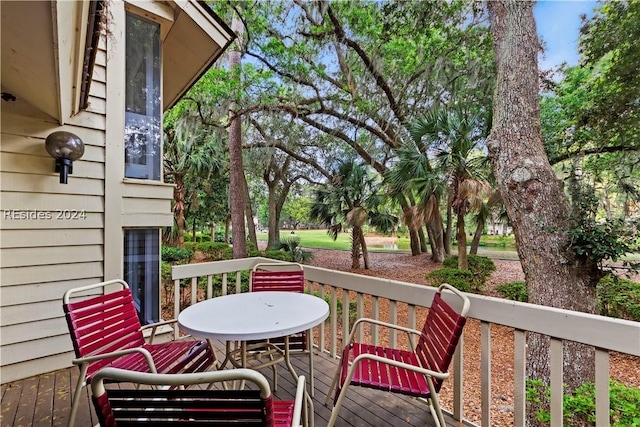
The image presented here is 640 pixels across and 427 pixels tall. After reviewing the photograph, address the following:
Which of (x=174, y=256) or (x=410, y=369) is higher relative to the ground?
(x=410, y=369)

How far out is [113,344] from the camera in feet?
6.07

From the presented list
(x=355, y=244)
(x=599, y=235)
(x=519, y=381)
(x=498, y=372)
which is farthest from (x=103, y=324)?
(x=355, y=244)

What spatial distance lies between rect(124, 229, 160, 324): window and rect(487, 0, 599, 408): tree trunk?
4.07 m

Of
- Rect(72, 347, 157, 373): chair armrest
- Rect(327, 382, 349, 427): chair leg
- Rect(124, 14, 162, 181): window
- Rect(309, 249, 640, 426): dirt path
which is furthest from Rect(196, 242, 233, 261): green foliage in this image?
Rect(327, 382, 349, 427): chair leg

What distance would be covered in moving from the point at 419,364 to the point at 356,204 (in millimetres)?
7208

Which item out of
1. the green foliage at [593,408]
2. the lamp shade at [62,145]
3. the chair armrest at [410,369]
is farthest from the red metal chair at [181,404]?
the lamp shade at [62,145]

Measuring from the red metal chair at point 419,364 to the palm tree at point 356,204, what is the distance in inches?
272

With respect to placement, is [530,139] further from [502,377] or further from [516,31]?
[502,377]

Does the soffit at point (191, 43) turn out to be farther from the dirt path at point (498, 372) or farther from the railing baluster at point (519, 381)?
the dirt path at point (498, 372)

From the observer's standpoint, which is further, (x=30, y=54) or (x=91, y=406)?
(x=91, y=406)

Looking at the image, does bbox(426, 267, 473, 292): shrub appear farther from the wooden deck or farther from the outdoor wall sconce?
the outdoor wall sconce

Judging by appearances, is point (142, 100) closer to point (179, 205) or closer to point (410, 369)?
point (410, 369)

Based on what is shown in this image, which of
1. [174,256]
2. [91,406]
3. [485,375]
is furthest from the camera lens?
[174,256]

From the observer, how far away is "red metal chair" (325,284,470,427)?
149 centimetres
